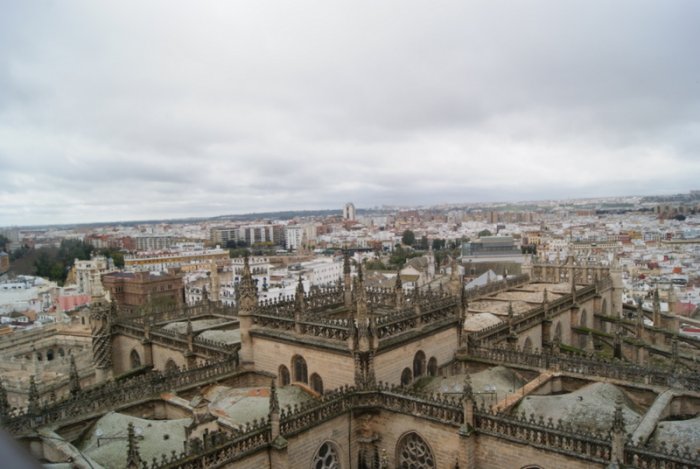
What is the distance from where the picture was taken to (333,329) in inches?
714

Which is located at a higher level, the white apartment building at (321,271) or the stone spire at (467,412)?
the stone spire at (467,412)

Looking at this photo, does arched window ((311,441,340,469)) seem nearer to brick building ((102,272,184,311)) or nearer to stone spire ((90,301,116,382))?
stone spire ((90,301,116,382))

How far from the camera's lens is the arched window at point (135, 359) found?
27.3 metres

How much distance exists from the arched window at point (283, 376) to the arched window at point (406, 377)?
4.33 meters

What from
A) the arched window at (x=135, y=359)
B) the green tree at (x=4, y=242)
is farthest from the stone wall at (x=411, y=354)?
the arched window at (x=135, y=359)

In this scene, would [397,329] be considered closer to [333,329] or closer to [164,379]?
[333,329]

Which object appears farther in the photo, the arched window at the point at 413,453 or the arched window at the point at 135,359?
the arched window at the point at 135,359

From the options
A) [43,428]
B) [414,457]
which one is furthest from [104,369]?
[414,457]

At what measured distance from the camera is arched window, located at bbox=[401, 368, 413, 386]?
1886cm

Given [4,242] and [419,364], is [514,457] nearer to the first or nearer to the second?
[419,364]

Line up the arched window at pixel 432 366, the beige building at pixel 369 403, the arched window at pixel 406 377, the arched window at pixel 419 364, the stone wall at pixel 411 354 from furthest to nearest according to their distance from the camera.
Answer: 1. the arched window at pixel 432 366
2. the arched window at pixel 419 364
3. the arched window at pixel 406 377
4. the stone wall at pixel 411 354
5. the beige building at pixel 369 403

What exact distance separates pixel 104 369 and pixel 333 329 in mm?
16620

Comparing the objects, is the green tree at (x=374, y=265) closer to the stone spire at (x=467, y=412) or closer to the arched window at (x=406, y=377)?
the arched window at (x=406, y=377)

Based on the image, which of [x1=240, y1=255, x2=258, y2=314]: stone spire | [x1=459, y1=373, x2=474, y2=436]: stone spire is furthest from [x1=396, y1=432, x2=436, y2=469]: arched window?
[x1=240, y1=255, x2=258, y2=314]: stone spire
